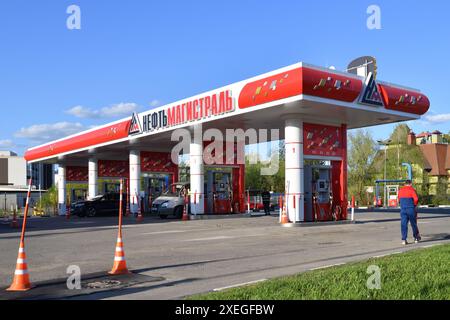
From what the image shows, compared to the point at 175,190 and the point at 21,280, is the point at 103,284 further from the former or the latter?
the point at 175,190

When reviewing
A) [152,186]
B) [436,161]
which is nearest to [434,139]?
[436,161]

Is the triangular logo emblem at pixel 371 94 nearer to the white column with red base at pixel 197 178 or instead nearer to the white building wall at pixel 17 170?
the white column with red base at pixel 197 178

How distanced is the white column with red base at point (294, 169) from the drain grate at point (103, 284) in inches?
530

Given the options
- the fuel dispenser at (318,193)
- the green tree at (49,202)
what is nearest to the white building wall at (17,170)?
the green tree at (49,202)

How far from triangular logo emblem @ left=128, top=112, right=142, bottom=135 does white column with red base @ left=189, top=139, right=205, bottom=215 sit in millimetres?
3960

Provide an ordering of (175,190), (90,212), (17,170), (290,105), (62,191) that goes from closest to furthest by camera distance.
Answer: (290,105)
(175,190)
(90,212)
(62,191)
(17,170)

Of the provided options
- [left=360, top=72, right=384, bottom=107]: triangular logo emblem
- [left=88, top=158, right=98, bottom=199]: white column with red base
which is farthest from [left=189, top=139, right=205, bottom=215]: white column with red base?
[left=88, top=158, right=98, bottom=199]: white column with red base

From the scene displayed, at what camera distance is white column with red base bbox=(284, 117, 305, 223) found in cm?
2120

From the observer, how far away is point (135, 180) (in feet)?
110

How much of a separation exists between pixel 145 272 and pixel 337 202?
15.2m

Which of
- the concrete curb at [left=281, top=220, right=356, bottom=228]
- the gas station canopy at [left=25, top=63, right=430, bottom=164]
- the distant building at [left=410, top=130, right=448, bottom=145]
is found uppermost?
the distant building at [left=410, top=130, right=448, bottom=145]

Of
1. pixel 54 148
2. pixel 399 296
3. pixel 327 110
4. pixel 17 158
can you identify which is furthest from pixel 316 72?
pixel 17 158

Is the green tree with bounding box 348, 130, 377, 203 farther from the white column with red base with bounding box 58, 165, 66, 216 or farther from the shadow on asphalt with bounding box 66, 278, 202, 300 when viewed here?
the shadow on asphalt with bounding box 66, 278, 202, 300

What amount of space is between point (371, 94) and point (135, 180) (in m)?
17.9
